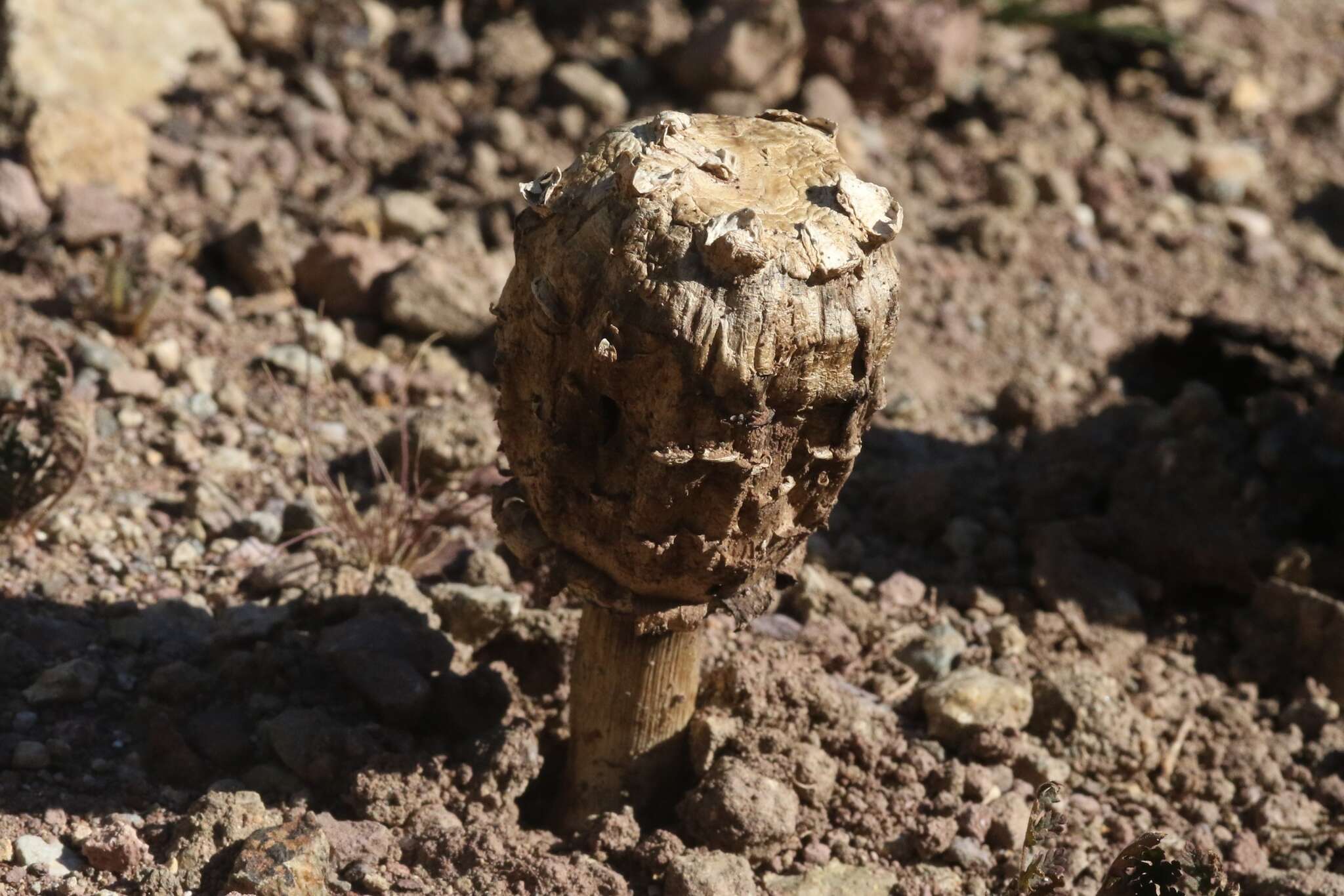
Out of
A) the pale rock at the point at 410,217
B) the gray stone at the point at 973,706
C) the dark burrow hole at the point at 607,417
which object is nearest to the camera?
the dark burrow hole at the point at 607,417

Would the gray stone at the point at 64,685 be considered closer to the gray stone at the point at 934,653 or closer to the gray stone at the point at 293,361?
the gray stone at the point at 293,361

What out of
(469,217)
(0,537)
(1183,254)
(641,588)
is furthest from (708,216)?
(1183,254)

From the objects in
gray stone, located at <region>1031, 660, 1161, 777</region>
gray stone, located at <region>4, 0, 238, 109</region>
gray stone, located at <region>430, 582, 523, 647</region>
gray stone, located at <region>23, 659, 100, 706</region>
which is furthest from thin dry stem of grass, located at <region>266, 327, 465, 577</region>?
gray stone, located at <region>4, 0, 238, 109</region>

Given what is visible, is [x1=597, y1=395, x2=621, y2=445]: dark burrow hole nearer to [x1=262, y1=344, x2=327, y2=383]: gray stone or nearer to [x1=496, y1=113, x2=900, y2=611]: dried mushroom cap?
[x1=496, y1=113, x2=900, y2=611]: dried mushroom cap

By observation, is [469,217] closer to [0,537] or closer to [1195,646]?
[0,537]

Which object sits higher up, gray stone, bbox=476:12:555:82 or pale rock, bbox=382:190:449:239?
gray stone, bbox=476:12:555:82

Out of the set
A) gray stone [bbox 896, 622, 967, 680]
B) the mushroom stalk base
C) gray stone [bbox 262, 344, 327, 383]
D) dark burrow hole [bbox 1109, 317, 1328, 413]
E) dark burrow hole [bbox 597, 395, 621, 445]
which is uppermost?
dark burrow hole [bbox 1109, 317, 1328, 413]

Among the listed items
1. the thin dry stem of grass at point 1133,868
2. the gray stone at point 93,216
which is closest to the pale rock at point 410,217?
the gray stone at point 93,216
